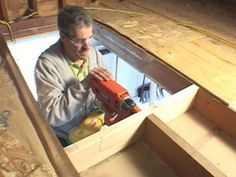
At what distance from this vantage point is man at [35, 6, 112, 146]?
4.32ft

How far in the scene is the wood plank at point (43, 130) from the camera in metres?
0.83

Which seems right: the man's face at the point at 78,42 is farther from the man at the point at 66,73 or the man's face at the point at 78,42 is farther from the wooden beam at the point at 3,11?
the wooden beam at the point at 3,11

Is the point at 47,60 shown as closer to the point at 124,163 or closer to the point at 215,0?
the point at 124,163

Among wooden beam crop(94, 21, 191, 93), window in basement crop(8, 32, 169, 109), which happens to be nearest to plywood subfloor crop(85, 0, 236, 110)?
wooden beam crop(94, 21, 191, 93)

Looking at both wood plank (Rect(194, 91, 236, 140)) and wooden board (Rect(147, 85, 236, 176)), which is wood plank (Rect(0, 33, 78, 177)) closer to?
wooden board (Rect(147, 85, 236, 176))

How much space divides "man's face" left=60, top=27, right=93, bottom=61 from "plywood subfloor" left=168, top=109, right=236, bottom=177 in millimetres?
583

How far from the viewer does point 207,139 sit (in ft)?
4.07

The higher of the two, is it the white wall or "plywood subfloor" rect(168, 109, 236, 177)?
"plywood subfloor" rect(168, 109, 236, 177)

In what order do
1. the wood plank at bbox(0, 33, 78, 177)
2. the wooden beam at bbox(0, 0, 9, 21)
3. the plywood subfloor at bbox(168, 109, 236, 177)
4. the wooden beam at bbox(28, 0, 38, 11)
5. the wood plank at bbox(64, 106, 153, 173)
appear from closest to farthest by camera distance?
1. the wood plank at bbox(0, 33, 78, 177)
2. the wood plank at bbox(64, 106, 153, 173)
3. the plywood subfloor at bbox(168, 109, 236, 177)
4. the wooden beam at bbox(0, 0, 9, 21)
5. the wooden beam at bbox(28, 0, 38, 11)

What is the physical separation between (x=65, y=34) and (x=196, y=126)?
81cm

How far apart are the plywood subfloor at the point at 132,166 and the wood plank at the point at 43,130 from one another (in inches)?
7.0

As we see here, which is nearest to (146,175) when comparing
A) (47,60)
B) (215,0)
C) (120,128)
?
(120,128)

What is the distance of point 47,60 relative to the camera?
1.35 metres

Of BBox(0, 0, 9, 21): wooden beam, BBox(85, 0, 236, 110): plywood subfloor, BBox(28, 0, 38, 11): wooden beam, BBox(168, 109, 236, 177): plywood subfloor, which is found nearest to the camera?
BBox(168, 109, 236, 177): plywood subfloor
